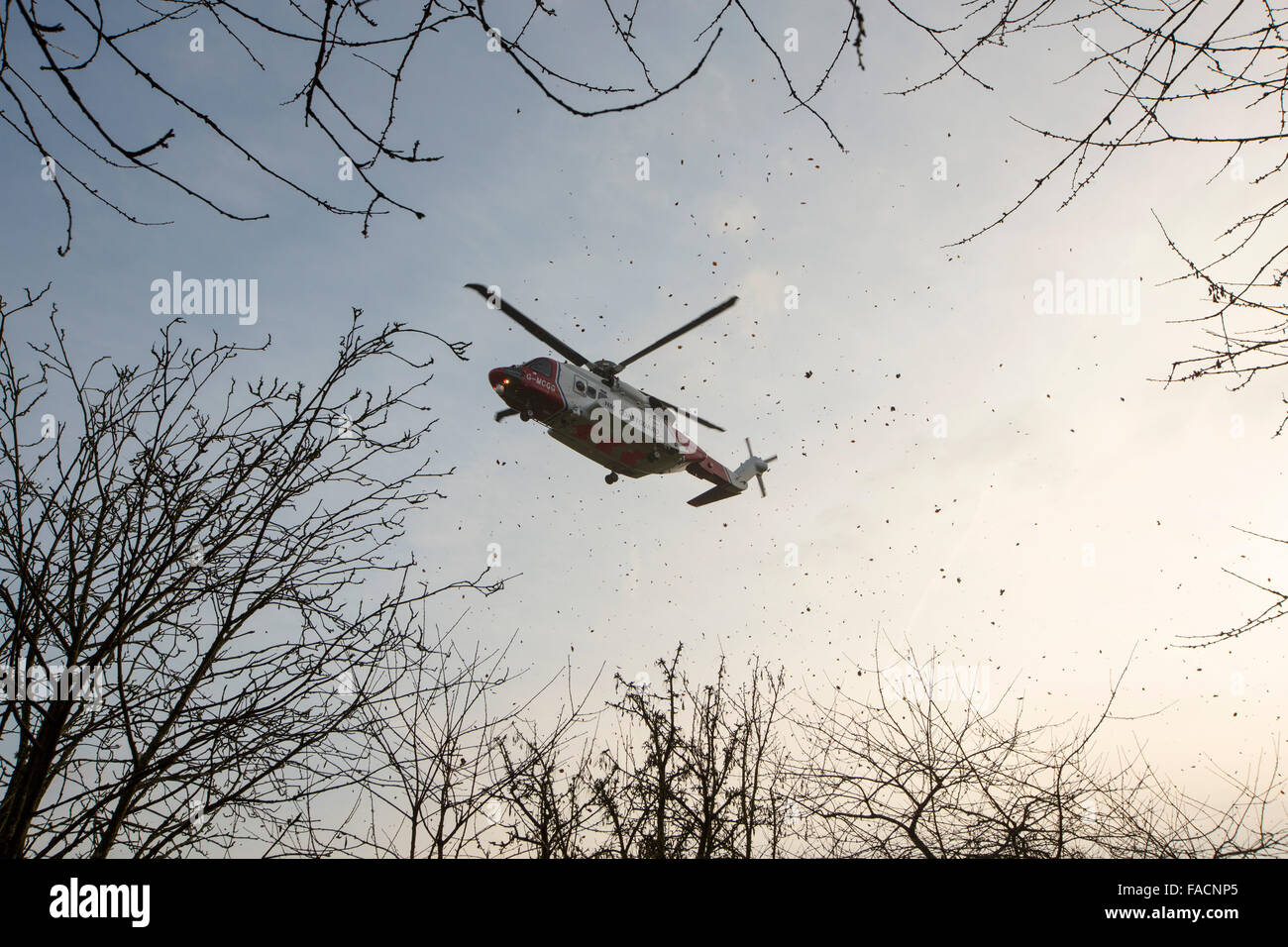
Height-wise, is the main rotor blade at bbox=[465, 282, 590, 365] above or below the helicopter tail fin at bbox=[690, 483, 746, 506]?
above

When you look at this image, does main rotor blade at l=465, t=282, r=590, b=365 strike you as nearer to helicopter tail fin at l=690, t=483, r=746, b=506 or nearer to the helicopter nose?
the helicopter nose

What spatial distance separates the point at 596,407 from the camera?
1426 centimetres

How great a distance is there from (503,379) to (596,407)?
180 cm

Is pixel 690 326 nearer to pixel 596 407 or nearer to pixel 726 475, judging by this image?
pixel 596 407

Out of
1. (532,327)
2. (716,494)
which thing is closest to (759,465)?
(716,494)

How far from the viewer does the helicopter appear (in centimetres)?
1333

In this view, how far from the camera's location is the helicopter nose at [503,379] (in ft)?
43.2

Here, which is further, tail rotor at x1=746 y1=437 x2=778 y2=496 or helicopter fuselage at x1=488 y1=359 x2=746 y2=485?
tail rotor at x1=746 y1=437 x2=778 y2=496

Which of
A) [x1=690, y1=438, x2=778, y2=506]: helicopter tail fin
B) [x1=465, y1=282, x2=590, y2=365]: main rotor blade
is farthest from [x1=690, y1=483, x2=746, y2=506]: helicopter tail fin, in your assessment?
→ [x1=465, y1=282, x2=590, y2=365]: main rotor blade
